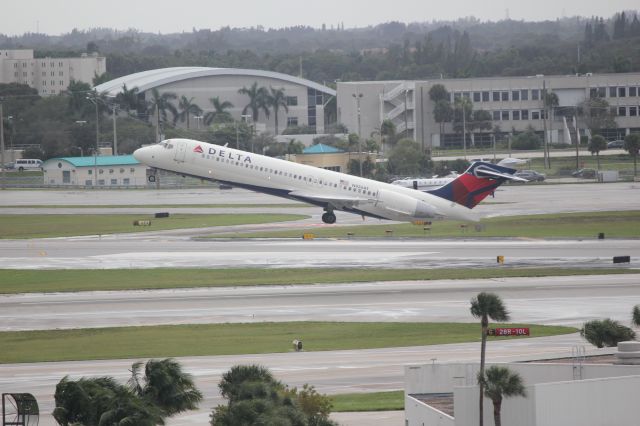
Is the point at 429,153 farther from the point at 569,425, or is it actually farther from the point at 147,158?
the point at 569,425

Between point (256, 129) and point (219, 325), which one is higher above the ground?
point (256, 129)

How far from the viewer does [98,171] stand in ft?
495

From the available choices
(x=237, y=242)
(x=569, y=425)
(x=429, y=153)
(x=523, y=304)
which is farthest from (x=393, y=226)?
(x=429, y=153)

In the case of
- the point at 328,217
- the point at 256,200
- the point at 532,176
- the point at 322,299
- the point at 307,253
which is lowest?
the point at 322,299

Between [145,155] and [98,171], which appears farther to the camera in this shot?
[98,171]

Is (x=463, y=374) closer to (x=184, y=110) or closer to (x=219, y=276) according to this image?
(x=219, y=276)

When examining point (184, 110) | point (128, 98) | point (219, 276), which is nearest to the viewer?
point (219, 276)

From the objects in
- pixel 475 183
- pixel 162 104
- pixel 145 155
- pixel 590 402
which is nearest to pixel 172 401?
pixel 590 402

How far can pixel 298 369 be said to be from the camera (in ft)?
128

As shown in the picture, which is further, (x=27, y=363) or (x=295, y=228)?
(x=295, y=228)

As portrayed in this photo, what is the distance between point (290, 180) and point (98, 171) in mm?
71842

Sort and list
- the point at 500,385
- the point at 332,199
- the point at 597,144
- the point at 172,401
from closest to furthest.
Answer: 1. the point at 500,385
2. the point at 172,401
3. the point at 332,199
4. the point at 597,144

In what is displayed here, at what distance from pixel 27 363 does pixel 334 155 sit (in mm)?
113124

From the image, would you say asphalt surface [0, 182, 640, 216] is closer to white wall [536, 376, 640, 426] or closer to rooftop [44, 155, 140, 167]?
rooftop [44, 155, 140, 167]
